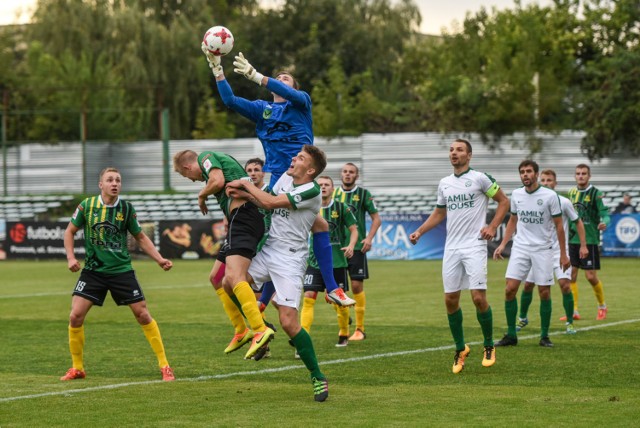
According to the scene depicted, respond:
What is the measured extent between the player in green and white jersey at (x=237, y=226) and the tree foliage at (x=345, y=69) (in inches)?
1198

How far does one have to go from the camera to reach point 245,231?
384 inches

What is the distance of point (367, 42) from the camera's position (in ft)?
203

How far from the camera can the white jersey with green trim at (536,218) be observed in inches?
523

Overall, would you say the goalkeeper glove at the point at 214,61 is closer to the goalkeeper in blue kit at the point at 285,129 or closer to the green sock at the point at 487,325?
the goalkeeper in blue kit at the point at 285,129

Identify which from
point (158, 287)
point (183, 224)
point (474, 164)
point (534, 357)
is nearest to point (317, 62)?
point (474, 164)

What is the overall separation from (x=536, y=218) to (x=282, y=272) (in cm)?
482

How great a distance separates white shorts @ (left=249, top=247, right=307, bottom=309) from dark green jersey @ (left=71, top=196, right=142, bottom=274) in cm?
165

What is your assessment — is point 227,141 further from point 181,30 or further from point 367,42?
point 367,42

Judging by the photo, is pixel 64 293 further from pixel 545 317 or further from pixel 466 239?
pixel 466 239

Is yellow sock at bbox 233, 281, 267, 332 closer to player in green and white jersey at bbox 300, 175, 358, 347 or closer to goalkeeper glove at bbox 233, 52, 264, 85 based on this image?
goalkeeper glove at bbox 233, 52, 264, 85

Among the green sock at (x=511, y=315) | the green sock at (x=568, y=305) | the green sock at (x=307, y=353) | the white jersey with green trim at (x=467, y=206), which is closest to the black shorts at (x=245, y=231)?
the green sock at (x=307, y=353)

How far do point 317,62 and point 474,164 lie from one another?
881 inches

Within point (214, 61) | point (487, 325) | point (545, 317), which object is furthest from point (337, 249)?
point (214, 61)

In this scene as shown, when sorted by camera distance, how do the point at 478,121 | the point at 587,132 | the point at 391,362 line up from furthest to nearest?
the point at 478,121 → the point at 587,132 → the point at 391,362
